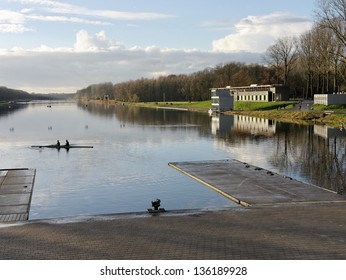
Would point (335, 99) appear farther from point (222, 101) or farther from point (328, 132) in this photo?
point (222, 101)

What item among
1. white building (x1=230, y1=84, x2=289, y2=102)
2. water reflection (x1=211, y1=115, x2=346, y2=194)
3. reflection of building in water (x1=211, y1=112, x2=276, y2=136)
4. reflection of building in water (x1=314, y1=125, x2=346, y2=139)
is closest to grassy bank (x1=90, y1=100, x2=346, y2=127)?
white building (x1=230, y1=84, x2=289, y2=102)

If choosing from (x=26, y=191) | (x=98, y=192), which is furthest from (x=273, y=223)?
(x=26, y=191)

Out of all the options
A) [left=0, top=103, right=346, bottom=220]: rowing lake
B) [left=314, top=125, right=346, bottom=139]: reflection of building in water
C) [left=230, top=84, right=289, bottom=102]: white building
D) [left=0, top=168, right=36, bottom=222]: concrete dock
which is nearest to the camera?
[left=0, top=168, right=36, bottom=222]: concrete dock

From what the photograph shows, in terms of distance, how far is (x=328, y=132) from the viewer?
221ft

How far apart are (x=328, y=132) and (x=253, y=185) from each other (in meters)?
42.5

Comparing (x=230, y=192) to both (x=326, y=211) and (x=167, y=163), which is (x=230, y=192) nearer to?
(x=326, y=211)

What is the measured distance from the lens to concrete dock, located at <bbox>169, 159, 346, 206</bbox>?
988 inches

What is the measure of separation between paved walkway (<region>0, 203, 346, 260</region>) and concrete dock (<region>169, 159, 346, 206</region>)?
276cm

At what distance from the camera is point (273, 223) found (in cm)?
1922

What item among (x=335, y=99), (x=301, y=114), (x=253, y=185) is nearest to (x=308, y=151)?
(x=253, y=185)

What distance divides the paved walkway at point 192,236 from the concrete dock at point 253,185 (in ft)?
9.07

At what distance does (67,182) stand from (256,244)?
2010 cm

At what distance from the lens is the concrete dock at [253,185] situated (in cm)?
2509

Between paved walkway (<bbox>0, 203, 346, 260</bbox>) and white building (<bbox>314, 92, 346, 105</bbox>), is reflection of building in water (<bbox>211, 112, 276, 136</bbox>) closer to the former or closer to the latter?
white building (<bbox>314, 92, 346, 105</bbox>)
